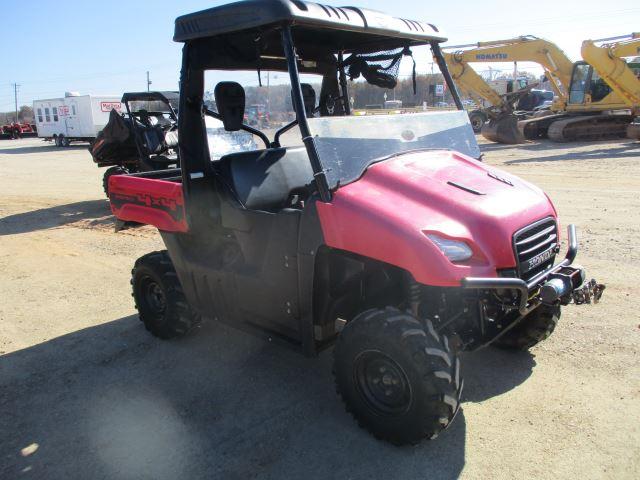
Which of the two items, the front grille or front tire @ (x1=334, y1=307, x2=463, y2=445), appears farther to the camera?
the front grille

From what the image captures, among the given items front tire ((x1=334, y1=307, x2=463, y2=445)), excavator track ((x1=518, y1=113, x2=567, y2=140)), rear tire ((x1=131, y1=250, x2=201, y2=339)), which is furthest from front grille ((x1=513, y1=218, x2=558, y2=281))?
excavator track ((x1=518, y1=113, x2=567, y2=140))

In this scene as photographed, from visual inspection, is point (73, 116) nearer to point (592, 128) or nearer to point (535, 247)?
point (592, 128)

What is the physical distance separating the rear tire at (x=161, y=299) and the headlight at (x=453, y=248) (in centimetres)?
233

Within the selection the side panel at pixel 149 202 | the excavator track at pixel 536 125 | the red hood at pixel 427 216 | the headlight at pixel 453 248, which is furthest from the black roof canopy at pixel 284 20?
the excavator track at pixel 536 125

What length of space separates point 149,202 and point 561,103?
17433mm

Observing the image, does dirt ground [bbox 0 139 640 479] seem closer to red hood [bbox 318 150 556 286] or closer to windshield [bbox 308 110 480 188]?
red hood [bbox 318 150 556 286]

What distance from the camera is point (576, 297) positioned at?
2.93m

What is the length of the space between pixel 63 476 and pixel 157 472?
1.66 ft

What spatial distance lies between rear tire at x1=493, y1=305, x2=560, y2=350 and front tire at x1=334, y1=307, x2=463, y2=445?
3.67 feet

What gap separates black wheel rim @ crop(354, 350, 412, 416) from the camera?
278 centimetres

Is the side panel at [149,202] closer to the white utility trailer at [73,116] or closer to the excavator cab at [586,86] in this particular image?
the excavator cab at [586,86]

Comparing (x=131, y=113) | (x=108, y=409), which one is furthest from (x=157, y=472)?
(x=131, y=113)

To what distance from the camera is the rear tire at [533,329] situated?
3.59m

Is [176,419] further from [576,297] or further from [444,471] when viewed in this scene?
[576,297]
